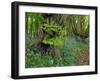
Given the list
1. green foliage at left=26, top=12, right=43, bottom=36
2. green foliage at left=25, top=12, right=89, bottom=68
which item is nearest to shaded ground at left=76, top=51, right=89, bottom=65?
green foliage at left=25, top=12, right=89, bottom=68

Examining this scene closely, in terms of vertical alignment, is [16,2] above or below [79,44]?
above

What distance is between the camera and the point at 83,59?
1.67 meters

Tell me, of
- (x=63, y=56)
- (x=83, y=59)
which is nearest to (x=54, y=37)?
(x=63, y=56)

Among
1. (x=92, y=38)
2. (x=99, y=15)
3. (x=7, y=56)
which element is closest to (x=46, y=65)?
(x=7, y=56)

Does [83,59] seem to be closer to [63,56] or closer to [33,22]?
[63,56]

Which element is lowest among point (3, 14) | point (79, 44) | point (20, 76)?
point (20, 76)

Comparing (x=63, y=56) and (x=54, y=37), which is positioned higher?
(x=54, y=37)

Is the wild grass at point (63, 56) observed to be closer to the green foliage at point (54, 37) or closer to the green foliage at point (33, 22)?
the green foliage at point (54, 37)

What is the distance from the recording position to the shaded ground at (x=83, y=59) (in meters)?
1.65

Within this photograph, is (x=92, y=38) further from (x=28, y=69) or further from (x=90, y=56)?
(x=28, y=69)

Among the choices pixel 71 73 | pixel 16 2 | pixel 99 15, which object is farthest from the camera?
pixel 99 15

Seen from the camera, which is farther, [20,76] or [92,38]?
[92,38]

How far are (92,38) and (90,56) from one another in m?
0.10

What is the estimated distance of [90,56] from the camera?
66.4 inches
